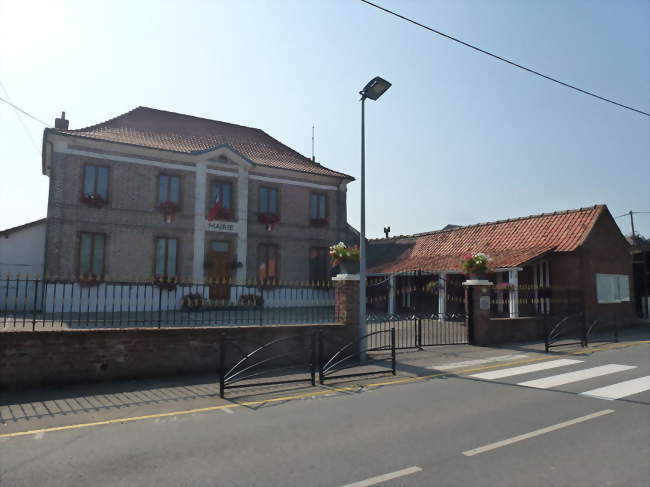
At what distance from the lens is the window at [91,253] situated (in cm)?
1925

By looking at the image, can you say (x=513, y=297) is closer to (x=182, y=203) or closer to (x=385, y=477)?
(x=182, y=203)

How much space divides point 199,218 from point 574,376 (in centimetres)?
1724

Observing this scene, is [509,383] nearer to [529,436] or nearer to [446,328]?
[529,436]

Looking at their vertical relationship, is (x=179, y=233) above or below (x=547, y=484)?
above

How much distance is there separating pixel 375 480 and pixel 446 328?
14303mm

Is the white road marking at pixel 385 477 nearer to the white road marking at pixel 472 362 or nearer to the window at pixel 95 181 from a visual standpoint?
the white road marking at pixel 472 362

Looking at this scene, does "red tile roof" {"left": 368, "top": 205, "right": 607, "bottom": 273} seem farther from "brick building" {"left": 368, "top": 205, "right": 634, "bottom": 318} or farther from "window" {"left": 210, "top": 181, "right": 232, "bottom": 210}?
"window" {"left": 210, "top": 181, "right": 232, "bottom": 210}

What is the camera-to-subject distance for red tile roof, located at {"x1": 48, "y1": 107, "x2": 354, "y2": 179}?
2125cm

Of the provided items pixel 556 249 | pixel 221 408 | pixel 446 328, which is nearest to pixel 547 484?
pixel 221 408

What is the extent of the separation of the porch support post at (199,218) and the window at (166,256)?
907 millimetres

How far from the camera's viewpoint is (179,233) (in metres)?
21.3

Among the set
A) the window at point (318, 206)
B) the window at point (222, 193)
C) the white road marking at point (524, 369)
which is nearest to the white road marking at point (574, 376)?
the white road marking at point (524, 369)

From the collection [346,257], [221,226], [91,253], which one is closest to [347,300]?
[346,257]

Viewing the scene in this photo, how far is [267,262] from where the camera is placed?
2345 centimetres
